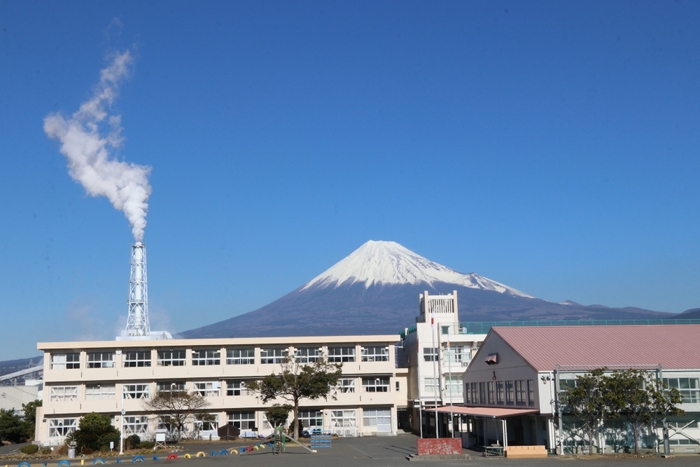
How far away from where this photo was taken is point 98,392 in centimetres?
5103

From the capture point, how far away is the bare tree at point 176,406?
1874 inches

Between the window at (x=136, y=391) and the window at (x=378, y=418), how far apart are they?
49.6 feet

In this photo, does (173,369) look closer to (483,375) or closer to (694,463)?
(483,375)

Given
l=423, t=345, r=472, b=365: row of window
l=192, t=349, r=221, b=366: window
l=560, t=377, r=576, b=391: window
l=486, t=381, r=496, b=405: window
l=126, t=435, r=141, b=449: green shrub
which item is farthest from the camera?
l=423, t=345, r=472, b=365: row of window

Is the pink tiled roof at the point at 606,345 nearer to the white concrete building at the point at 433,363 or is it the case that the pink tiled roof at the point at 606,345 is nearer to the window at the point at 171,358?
the white concrete building at the point at 433,363

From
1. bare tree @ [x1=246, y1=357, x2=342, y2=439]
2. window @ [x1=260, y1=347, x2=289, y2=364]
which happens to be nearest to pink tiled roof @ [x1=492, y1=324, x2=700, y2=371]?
bare tree @ [x1=246, y1=357, x2=342, y2=439]

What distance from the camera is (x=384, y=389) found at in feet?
176

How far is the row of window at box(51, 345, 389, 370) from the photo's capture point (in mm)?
51344

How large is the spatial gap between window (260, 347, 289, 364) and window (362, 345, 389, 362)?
5643 millimetres

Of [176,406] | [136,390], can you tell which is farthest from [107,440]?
[136,390]

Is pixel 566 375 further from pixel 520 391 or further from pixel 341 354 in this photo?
pixel 341 354

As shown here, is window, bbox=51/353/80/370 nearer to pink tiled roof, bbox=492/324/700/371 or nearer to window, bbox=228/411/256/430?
window, bbox=228/411/256/430

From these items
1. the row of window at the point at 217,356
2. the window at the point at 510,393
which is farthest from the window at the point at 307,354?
the window at the point at 510,393

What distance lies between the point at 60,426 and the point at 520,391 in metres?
31.2
